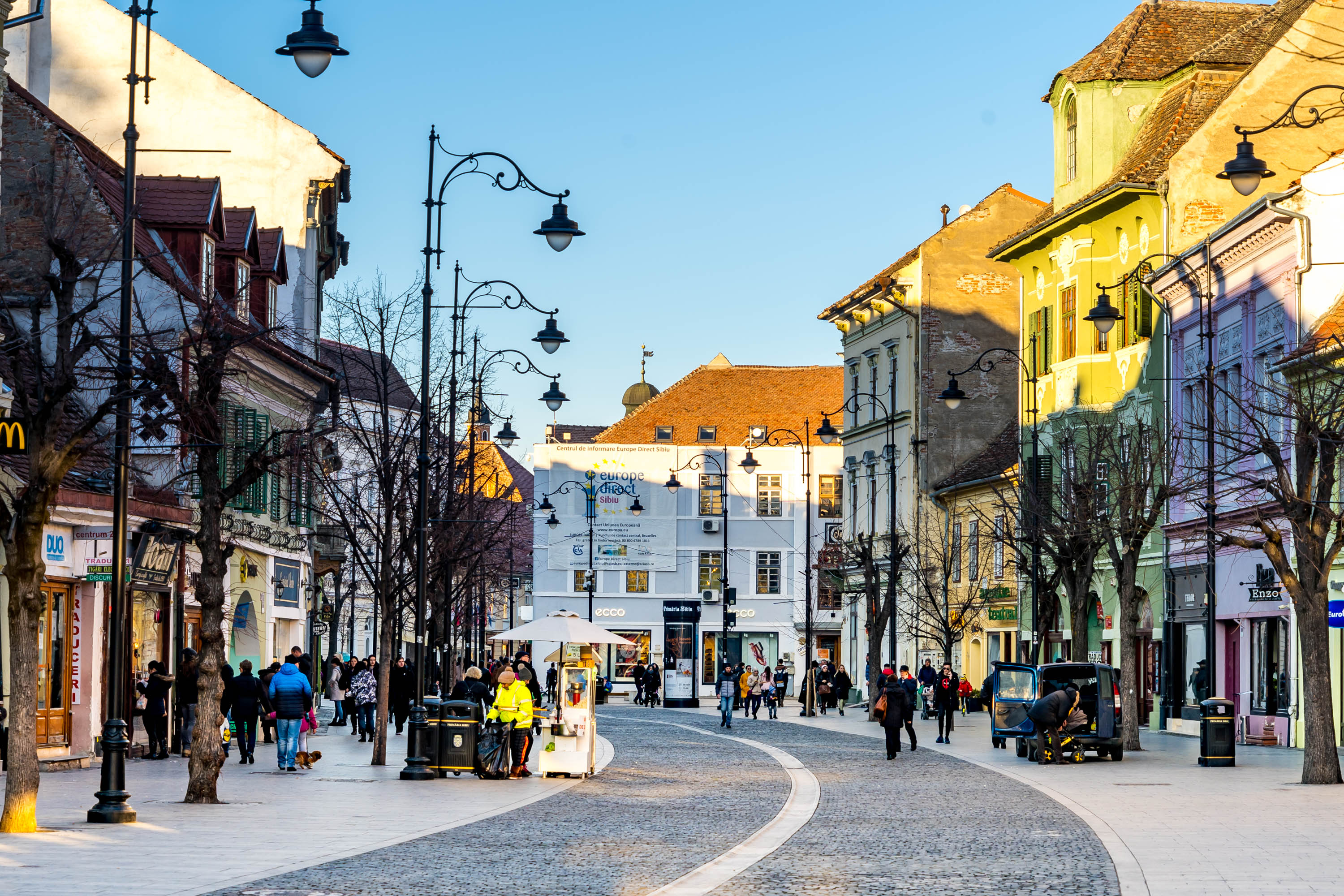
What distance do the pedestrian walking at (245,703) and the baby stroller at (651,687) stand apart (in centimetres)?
3828

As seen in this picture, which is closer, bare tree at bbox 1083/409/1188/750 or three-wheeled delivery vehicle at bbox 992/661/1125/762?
three-wheeled delivery vehicle at bbox 992/661/1125/762

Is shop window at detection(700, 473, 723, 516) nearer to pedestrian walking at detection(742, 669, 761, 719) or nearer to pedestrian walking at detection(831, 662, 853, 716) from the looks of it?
pedestrian walking at detection(831, 662, 853, 716)

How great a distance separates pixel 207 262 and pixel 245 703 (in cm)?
1028

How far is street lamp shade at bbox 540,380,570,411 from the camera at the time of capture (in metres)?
41.2

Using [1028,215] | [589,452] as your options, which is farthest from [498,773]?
[589,452]

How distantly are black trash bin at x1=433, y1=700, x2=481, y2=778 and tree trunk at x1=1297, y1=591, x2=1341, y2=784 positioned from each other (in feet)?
37.2

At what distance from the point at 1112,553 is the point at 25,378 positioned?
19.4 metres

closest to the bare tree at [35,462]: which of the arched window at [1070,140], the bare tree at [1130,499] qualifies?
the bare tree at [1130,499]

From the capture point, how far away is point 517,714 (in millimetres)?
27922

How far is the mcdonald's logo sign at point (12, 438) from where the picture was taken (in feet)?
56.4

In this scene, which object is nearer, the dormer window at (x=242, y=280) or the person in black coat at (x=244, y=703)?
the person in black coat at (x=244, y=703)

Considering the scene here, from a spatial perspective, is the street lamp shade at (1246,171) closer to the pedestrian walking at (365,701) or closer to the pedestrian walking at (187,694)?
the pedestrian walking at (187,694)

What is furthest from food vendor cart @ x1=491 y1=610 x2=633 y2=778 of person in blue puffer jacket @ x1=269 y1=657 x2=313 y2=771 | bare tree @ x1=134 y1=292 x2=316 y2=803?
bare tree @ x1=134 y1=292 x2=316 y2=803

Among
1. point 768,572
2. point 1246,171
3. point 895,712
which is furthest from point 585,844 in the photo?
point 768,572
